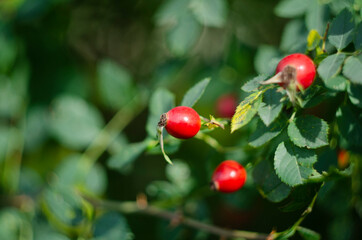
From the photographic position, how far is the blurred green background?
5.60 feet

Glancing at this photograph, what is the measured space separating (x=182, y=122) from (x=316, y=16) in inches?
32.2

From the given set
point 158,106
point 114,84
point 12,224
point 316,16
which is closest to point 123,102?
point 114,84

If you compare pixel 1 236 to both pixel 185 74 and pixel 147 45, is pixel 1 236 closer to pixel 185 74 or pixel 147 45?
pixel 185 74

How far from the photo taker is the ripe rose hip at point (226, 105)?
1.99 metres

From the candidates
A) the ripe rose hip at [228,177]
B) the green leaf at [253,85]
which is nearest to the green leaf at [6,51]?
the ripe rose hip at [228,177]

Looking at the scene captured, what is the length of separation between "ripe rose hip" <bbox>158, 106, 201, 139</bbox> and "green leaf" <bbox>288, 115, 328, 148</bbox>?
0.91ft

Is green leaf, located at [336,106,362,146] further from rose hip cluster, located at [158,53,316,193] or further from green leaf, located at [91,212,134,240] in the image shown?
green leaf, located at [91,212,134,240]

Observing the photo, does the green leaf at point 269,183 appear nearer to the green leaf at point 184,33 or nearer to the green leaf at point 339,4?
the green leaf at point 339,4

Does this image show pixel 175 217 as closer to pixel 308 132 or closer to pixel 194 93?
pixel 194 93

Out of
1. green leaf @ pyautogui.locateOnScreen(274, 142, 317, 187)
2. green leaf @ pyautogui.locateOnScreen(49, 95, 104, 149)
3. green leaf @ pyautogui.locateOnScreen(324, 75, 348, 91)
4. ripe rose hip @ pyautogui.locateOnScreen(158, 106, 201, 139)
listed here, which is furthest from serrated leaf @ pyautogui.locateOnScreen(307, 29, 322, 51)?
green leaf @ pyautogui.locateOnScreen(49, 95, 104, 149)

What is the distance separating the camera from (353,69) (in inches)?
37.9

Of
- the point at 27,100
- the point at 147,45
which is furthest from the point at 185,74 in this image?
the point at 27,100

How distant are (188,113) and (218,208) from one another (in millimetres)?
1451

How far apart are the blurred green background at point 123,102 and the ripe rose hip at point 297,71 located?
114mm
